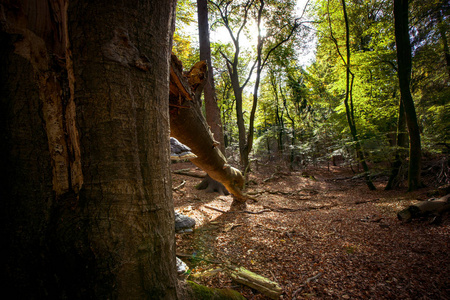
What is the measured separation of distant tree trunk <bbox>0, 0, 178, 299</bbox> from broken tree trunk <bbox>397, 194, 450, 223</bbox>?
528 cm

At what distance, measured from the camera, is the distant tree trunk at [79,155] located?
0.94m

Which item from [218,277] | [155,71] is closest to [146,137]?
[155,71]

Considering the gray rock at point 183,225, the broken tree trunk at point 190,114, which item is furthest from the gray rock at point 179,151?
the gray rock at point 183,225

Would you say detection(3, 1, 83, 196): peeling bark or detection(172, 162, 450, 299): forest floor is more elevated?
detection(3, 1, 83, 196): peeling bark

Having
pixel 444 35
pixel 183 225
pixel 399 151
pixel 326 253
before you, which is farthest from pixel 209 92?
pixel 444 35

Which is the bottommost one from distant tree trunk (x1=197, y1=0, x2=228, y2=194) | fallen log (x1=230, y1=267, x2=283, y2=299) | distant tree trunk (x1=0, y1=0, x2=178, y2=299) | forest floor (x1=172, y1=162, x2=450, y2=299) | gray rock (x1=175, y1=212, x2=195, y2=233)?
forest floor (x1=172, y1=162, x2=450, y2=299)

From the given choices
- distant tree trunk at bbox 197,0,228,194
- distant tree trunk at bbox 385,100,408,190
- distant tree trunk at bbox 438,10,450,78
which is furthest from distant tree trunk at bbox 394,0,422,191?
distant tree trunk at bbox 197,0,228,194

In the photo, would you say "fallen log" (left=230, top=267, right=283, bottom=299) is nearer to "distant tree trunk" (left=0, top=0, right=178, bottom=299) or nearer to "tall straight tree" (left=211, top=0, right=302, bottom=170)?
"distant tree trunk" (left=0, top=0, right=178, bottom=299)

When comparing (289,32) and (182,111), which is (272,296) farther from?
(289,32)

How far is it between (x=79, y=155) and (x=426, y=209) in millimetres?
6069

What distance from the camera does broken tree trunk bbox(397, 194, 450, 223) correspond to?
4074 millimetres

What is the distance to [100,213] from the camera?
102 centimetres

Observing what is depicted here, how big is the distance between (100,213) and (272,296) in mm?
2082

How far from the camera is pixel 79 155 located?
3.35 ft
